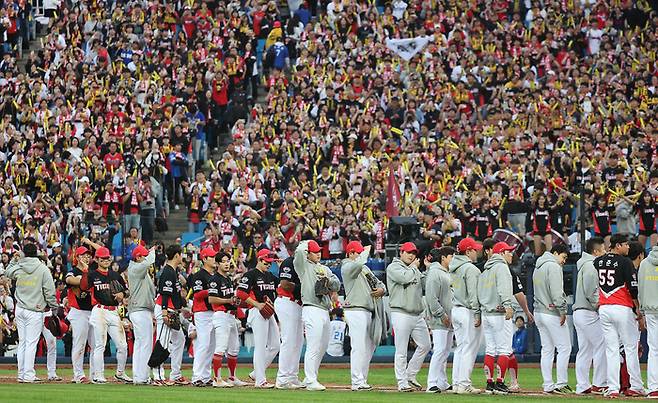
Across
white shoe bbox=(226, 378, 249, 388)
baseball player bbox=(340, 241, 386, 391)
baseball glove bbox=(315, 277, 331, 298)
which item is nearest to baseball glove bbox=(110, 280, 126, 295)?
white shoe bbox=(226, 378, 249, 388)

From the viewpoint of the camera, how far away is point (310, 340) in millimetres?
21406

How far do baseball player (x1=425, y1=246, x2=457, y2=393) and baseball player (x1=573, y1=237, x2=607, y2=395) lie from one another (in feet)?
6.34

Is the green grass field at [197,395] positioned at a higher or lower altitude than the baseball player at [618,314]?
lower

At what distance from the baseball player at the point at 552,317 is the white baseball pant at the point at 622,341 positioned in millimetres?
1098

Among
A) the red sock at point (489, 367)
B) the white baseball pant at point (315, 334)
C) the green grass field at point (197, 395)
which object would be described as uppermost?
the white baseball pant at point (315, 334)

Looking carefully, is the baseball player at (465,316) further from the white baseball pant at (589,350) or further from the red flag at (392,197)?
the red flag at (392,197)

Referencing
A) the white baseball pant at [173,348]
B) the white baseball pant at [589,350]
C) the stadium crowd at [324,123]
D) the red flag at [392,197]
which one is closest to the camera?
the white baseball pant at [589,350]

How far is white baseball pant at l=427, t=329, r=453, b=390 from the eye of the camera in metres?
21.0

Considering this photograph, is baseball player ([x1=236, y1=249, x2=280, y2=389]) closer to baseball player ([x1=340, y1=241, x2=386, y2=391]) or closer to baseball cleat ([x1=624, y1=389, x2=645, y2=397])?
baseball player ([x1=340, y1=241, x2=386, y2=391])

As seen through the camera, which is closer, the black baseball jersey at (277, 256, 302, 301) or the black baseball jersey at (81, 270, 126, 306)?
the black baseball jersey at (277, 256, 302, 301)

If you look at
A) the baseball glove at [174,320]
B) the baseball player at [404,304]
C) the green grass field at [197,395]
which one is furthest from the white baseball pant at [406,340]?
the baseball glove at [174,320]

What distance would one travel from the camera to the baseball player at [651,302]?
19.5m

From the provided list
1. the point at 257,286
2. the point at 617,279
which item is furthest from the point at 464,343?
the point at 257,286

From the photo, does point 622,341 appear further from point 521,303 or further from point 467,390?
point 467,390
